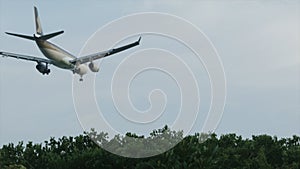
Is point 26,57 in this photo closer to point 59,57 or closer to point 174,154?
point 59,57

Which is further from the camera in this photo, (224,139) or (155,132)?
(224,139)

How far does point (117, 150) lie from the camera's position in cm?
3478

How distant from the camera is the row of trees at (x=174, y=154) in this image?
3353 centimetres

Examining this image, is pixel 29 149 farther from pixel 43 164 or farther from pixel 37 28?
pixel 37 28

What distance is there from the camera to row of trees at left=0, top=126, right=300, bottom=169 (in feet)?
110

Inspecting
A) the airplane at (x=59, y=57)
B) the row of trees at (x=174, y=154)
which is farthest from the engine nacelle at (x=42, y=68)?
the row of trees at (x=174, y=154)

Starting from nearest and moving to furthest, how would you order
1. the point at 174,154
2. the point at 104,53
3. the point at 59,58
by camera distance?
the point at 104,53, the point at 59,58, the point at 174,154

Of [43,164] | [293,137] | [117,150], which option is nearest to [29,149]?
[43,164]

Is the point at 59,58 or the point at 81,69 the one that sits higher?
the point at 59,58

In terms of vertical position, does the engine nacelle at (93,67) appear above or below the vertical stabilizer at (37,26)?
below

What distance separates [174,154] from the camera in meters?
33.6

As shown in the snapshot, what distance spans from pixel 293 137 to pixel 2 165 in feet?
49.2

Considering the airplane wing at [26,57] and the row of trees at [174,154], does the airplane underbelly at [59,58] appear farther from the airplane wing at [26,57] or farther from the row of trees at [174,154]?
the row of trees at [174,154]

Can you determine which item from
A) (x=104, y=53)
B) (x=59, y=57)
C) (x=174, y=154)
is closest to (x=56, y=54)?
(x=59, y=57)
